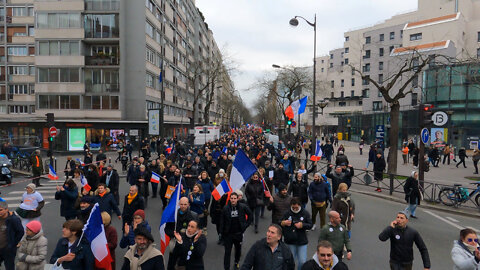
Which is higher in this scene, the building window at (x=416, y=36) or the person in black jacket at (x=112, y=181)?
the building window at (x=416, y=36)

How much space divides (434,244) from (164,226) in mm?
6829

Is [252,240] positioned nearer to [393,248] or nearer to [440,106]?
[393,248]

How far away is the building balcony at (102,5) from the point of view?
3244cm

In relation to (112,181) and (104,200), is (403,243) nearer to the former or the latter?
(104,200)

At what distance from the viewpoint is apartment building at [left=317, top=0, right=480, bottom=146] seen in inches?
1614

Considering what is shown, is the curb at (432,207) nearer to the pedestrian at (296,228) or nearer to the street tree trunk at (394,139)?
the street tree trunk at (394,139)

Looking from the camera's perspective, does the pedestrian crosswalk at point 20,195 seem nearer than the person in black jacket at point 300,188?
No

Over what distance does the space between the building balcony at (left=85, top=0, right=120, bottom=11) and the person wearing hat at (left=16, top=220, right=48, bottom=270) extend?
110 feet

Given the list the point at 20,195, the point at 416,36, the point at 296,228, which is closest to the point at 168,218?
the point at 296,228

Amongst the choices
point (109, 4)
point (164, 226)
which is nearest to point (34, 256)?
point (164, 226)

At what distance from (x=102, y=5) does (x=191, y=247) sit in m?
35.1

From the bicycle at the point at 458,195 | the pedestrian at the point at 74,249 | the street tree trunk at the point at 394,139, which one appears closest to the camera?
the pedestrian at the point at 74,249

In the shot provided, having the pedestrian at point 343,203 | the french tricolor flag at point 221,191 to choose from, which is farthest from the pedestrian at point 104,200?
the pedestrian at point 343,203

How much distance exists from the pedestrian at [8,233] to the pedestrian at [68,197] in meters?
2.11
